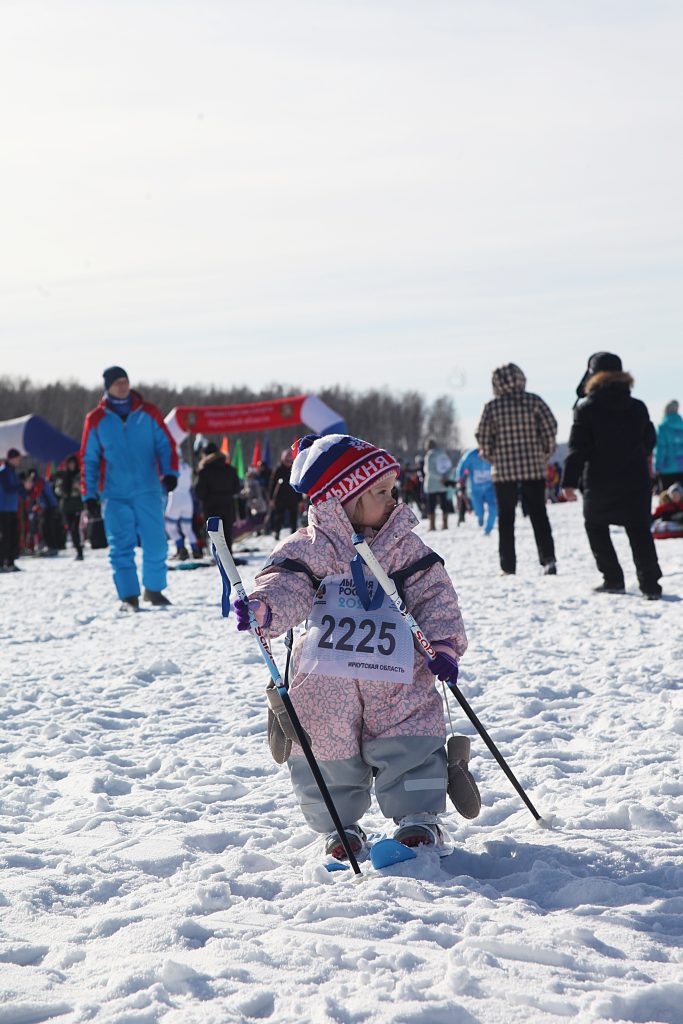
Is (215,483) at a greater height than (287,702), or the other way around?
(215,483)

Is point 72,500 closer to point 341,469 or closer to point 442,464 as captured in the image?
point 442,464

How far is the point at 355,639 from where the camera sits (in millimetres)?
3072

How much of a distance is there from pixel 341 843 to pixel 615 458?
541cm

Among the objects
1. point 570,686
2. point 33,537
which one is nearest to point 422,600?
point 570,686

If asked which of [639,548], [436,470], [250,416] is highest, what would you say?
[250,416]

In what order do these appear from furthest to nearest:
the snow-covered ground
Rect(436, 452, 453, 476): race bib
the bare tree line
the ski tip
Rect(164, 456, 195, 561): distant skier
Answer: the bare tree line, Rect(436, 452, 453, 476): race bib, Rect(164, 456, 195, 561): distant skier, the ski tip, the snow-covered ground

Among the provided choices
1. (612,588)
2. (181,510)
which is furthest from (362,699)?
(181,510)

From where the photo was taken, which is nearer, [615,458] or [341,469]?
[341,469]

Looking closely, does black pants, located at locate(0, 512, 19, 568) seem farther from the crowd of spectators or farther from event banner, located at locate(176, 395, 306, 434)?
event banner, located at locate(176, 395, 306, 434)

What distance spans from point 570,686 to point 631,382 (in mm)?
3279

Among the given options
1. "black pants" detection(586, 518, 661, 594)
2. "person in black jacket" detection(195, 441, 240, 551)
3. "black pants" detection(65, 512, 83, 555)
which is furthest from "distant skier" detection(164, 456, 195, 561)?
"black pants" detection(586, 518, 661, 594)

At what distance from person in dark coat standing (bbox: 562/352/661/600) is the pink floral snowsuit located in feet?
16.1

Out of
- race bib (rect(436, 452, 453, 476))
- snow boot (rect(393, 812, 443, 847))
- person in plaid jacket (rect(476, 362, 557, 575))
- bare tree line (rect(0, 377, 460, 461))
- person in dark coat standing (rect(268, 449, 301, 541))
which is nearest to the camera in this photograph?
snow boot (rect(393, 812, 443, 847))

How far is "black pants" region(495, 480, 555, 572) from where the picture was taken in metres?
9.96
